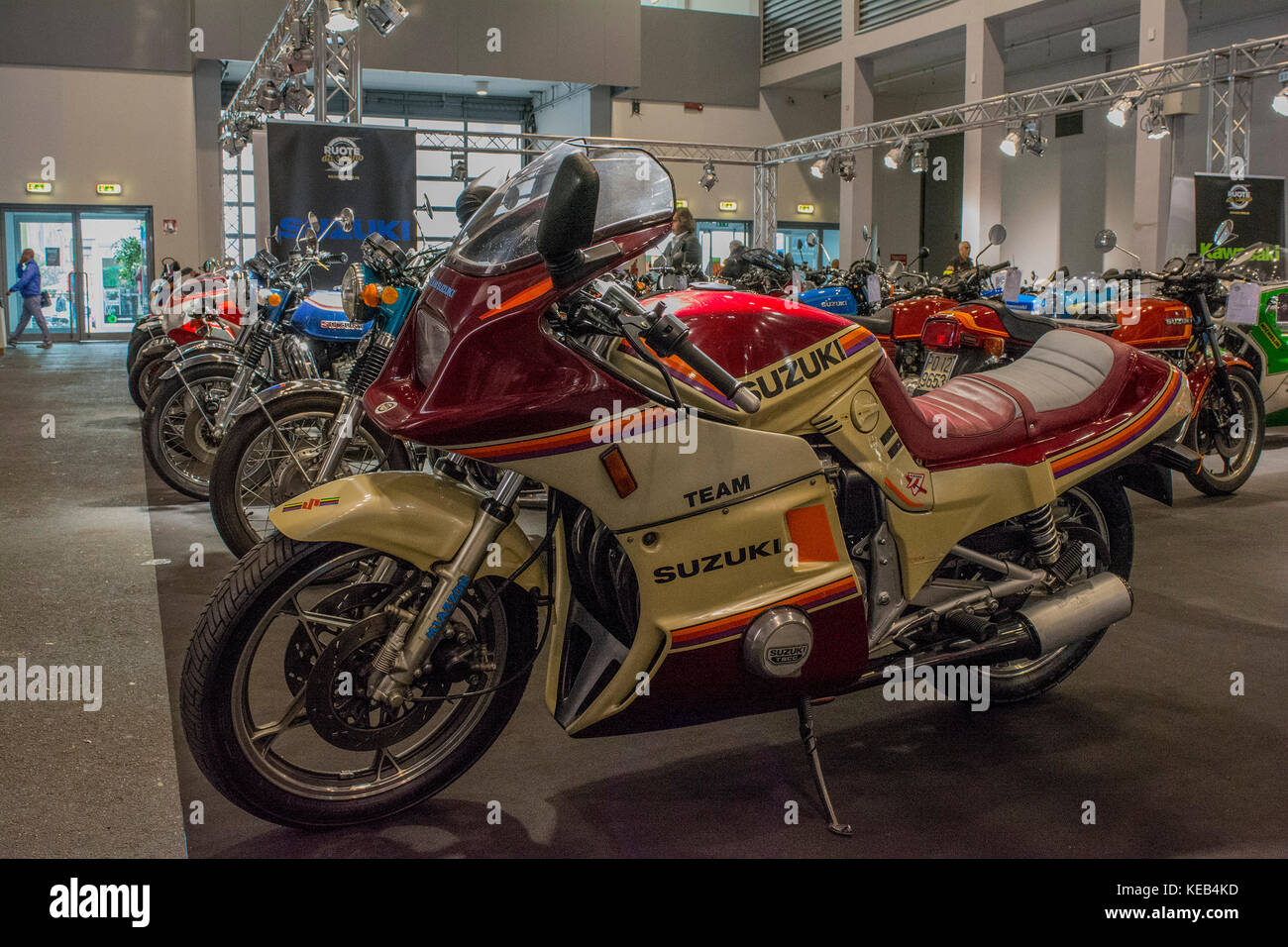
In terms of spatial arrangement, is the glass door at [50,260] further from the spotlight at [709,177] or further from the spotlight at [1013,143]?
the spotlight at [1013,143]

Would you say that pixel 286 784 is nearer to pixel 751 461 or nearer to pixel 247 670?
pixel 247 670

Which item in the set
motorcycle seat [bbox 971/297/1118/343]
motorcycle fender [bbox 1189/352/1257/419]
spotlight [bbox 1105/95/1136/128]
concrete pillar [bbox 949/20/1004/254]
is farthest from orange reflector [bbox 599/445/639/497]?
concrete pillar [bbox 949/20/1004/254]

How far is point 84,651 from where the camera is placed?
136 inches

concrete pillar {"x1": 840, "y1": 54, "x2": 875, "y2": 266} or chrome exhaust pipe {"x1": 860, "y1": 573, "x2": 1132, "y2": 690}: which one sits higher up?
concrete pillar {"x1": 840, "y1": 54, "x2": 875, "y2": 266}

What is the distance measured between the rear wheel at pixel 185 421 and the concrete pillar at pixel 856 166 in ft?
52.1

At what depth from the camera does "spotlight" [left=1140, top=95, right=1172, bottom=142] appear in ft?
44.7

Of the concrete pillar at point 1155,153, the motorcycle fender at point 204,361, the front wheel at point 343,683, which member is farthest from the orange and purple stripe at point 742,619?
the concrete pillar at point 1155,153

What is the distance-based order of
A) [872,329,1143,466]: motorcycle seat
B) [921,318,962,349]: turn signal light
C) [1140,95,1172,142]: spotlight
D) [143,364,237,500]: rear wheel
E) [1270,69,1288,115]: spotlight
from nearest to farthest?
[872,329,1143,466]: motorcycle seat < [921,318,962,349]: turn signal light < [143,364,237,500]: rear wheel < [1270,69,1288,115]: spotlight < [1140,95,1172,142]: spotlight

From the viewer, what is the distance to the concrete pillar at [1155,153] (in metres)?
14.8

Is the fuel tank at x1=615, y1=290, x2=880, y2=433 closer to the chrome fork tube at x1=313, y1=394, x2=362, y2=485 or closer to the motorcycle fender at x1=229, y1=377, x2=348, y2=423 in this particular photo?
the chrome fork tube at x1=313, y1=394, x2=362, y2=485

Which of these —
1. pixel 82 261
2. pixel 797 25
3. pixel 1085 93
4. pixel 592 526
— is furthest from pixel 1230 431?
pixel 82 261

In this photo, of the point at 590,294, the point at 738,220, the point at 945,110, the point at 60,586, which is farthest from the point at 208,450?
the point at 738,220

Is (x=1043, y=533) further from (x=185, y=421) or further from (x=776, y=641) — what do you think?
(x=185, y=421)

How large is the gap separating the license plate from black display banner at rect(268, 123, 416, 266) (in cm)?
382
